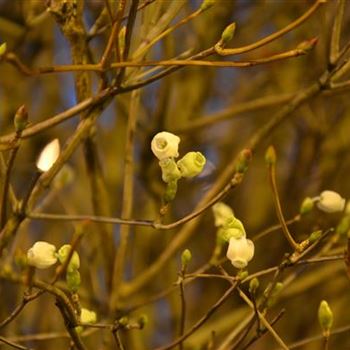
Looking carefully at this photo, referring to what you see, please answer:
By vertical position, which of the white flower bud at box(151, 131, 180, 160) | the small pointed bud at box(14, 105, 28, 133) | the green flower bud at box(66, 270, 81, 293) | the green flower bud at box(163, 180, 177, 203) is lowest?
the green flower bud at box(66, 270, 81, 293)

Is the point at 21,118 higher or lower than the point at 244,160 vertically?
higher

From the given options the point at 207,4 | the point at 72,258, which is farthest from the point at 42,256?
the point at 207,4

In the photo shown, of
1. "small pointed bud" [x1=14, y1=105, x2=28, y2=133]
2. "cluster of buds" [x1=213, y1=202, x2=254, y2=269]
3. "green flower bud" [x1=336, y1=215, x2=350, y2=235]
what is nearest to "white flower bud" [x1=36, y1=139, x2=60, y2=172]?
"small pointed bud" [x1=14, y1=105, x2=28, y2=133]

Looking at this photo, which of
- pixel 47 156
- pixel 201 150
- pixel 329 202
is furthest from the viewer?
pixel 201 150

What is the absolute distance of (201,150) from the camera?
250 centimetres

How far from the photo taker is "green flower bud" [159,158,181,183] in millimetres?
1022

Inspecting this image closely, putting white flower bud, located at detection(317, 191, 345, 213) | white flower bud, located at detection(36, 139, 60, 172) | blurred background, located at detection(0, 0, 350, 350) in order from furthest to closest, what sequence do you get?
blurred background, located at detection(0, 0, 350, 350), white flower bud, located at detection(317, 191, 345, 213), white flower bud, located at detection(36, 139, 60, 172)

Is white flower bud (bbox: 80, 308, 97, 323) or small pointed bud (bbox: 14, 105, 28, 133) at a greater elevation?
small pointed bud (bbox: 14, 105, 28, 133)

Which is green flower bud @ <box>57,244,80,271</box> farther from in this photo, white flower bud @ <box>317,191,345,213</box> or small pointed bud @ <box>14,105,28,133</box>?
white flower bud @ <box>317,191,345,213</box>

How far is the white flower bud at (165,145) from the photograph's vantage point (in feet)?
3.32

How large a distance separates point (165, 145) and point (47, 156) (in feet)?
0.60

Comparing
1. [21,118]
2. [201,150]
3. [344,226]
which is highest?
[201,150]

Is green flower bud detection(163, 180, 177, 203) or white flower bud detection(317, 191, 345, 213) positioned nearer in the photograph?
green flower bud detection(163, 180, 177, 203)

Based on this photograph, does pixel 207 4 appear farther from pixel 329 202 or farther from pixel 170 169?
pixel 329 202
